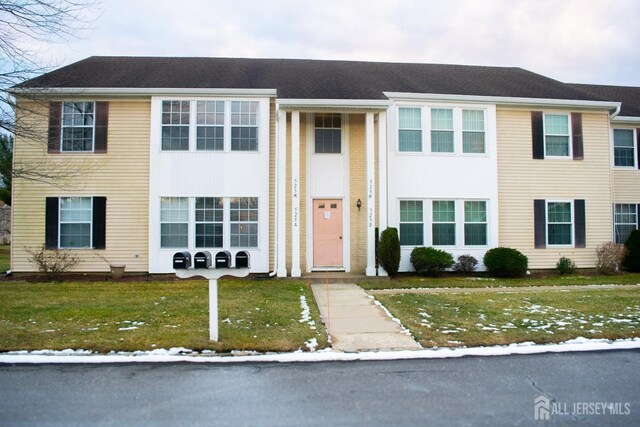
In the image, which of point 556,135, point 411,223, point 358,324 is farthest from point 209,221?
point 556,135

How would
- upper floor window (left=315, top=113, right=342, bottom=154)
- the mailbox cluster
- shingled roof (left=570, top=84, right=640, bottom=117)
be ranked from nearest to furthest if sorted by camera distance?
the mailbox cluster
upper floor window (left=315, top=113, right=342, bottom=154)
shingled roof (left=570, top=84, right=640, bottom=117)

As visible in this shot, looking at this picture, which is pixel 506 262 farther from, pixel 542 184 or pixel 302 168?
pixel 302 168

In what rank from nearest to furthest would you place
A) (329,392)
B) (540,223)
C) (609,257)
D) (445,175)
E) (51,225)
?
(329,392) → (51,225) → (445,175) → (609,257) → (540,223)

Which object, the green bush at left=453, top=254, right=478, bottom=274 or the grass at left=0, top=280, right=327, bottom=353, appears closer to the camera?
the grass at left=0, top=280, right=327, bottom=353

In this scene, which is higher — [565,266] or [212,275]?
[212,275]

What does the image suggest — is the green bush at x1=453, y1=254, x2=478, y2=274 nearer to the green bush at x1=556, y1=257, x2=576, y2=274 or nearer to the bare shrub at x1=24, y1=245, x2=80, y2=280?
the green bush at x1=556, y1=257, x2=576, y2=274

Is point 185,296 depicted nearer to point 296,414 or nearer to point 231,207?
point 231,207

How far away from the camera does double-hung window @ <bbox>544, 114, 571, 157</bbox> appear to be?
48.6ft

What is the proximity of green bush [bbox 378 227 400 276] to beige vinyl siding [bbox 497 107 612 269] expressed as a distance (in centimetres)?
408

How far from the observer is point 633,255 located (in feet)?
47.8

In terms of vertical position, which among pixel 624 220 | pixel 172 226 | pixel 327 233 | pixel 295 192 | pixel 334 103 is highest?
pixel 334 103

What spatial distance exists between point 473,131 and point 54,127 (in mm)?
13018

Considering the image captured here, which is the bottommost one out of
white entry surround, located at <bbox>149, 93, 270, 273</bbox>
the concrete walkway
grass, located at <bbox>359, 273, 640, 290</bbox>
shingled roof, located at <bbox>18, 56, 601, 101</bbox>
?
the concrete walkway

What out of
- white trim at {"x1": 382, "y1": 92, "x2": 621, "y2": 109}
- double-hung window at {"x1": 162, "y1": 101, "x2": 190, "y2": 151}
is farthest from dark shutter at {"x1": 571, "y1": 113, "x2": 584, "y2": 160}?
double-hung window at {"x1": 162, "y1": 101, "x2": 190, "y2": 151}
